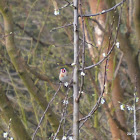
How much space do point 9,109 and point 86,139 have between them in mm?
2737

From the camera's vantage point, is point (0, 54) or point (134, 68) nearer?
point (0, 54)

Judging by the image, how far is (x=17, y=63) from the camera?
3.09m

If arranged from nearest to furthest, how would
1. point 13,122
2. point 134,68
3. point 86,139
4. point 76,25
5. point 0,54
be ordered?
point 76,25
point 13,122
point 0,54
point 134,68
point 86,139

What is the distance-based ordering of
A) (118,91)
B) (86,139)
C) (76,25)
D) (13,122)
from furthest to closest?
(86,139) < (118,91) < (13,122) < (76,25)

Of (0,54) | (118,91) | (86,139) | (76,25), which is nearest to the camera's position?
(76,25)

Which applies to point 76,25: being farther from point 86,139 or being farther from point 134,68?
point 86,139

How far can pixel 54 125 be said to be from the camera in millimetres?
3273

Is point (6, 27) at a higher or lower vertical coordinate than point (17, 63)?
higher

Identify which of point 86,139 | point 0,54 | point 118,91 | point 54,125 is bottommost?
point 86,139

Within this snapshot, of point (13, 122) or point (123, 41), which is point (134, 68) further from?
point (13, 122)

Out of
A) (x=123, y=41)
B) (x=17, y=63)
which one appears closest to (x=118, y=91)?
(x=123, y=41)

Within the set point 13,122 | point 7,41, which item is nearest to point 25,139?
point 13,122

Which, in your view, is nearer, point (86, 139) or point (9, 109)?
point (9, 109)

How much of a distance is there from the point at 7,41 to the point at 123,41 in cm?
159
